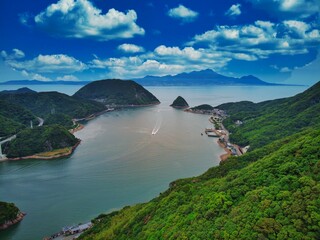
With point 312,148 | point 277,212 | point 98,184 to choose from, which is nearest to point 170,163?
point 98,184

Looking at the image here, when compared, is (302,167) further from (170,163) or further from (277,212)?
(170,163)

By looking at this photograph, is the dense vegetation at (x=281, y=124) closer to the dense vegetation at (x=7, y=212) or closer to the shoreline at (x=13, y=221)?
the shoreline at (x=13, y=221)

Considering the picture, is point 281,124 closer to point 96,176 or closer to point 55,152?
point 96,176

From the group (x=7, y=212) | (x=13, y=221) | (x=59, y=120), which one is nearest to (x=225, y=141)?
(x=13, y=221)

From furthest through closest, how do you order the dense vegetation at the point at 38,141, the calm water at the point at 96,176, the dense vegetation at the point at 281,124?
1. the dense vegetation at the point at 38,141
2. the dense vegetation at the point at 281,124
3. the calm water at the point at 96,176

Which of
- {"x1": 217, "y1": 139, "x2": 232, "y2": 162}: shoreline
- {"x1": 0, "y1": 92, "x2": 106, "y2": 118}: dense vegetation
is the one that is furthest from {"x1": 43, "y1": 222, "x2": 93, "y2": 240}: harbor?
{"x1": 0, "y1": 92, "x2": 106, "y2": 118}: dense vegetation

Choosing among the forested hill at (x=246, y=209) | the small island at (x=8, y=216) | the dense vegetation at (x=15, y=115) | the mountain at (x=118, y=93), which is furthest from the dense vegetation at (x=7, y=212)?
the mountain at (x=118, y=93)

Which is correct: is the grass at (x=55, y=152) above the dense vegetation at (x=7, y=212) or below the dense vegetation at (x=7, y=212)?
above
